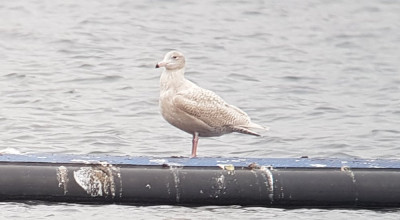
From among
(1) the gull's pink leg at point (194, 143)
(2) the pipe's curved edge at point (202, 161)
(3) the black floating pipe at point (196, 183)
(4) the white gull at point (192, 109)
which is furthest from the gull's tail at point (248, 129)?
(3) the black floating pipe at point (196, 183)

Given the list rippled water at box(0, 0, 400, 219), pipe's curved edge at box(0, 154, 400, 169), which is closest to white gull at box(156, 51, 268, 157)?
pipe's curved edge at box(0, 154, 400, 169)

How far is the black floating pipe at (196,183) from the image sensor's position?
8953 mm

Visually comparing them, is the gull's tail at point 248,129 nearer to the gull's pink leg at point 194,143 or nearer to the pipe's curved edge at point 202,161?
the gull's pink leg at point 194,143

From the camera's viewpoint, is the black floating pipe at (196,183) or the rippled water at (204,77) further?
the rippled water at (204,77)

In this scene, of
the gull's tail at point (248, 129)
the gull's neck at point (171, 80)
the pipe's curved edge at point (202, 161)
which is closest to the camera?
the pipe's curved edge at point (202, 161)

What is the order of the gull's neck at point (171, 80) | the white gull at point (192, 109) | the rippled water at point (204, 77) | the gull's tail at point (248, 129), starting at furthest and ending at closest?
1. the rippled water at point (204, 77)
2. the gull's tail at point (248, 129)
3. the gull's neck at point (171, 80)
4. the white gull at point (192, 109)

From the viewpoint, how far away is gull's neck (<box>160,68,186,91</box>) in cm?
989

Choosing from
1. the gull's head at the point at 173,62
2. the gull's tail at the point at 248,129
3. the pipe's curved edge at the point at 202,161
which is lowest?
the pipe's curved edge at the point at 202,161

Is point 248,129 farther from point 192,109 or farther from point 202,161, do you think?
point 202,161

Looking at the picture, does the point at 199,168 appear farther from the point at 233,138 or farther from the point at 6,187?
the point at 233,138

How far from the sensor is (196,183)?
9.02m

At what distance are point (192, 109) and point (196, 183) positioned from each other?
2.97 ft

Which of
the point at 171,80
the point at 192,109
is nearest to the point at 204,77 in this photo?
the point at 171,80

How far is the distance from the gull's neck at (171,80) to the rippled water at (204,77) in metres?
1.20
